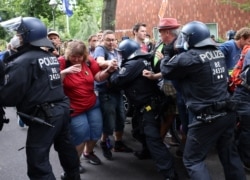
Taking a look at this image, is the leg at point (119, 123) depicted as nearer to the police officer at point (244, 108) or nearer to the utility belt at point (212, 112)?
the police officer at point (244, 108)

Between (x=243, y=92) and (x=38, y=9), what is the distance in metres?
15.7

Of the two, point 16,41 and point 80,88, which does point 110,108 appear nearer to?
point 80,88

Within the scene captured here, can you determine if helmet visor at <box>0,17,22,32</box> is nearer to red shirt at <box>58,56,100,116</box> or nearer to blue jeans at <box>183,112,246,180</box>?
red shirt at <box>58,56,100,116</box>

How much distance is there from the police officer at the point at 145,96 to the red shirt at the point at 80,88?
0.32 m

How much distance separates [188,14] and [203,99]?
1290cm

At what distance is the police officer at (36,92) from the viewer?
3.39 meters

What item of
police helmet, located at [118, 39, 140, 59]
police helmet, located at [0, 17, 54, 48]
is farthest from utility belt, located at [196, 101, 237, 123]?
police helmet, located at [0, 17, 54, 48]

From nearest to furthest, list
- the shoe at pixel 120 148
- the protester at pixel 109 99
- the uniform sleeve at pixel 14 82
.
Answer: the uniform sleeve at pixel 14 82 → the protester at pixel 109 99 → the shoe at pixel 120 148

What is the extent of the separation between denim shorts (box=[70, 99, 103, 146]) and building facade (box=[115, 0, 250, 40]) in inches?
354

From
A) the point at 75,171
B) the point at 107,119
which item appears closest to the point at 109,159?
the point at 107,119

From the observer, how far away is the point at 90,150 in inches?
210

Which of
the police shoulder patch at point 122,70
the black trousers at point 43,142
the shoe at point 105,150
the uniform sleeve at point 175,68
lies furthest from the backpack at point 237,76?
the black trousers at point 43,142

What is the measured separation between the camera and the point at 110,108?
517 cm

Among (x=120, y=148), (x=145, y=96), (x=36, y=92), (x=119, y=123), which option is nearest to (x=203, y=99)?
(x=145, y=96)
